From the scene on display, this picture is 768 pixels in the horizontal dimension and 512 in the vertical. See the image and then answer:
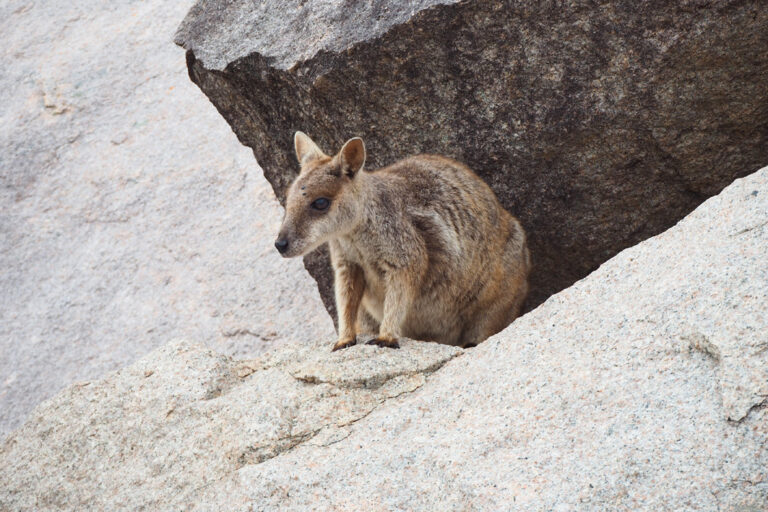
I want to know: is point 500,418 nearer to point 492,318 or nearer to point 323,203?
point 323,203

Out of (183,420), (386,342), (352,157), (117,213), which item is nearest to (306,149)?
(352,157)

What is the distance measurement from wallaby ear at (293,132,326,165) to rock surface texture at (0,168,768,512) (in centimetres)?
166

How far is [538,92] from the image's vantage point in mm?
6625

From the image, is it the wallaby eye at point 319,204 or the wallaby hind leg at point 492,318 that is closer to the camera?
the wallaby eye at point 319,204

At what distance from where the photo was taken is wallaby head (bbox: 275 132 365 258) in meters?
6.06

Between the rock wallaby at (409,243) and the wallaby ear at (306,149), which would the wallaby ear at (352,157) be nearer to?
the rock wallaby at (409,243)

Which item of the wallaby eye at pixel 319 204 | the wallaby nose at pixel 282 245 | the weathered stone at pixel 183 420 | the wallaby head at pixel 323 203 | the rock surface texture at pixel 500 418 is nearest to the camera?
the rock surface texture at pixel 500 418

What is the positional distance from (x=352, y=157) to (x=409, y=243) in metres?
0.80

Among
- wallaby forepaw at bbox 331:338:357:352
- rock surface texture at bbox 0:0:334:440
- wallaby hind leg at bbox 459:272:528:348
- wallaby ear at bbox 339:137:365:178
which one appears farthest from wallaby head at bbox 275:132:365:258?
rock surface texture at bbox 0:0:334:440

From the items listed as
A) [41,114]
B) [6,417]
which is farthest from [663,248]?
[41,114]

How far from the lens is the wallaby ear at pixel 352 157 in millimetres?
6207

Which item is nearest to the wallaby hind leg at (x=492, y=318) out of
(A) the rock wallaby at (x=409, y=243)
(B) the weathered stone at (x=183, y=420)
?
(A) the rock wallaby at (x=409, y=243)

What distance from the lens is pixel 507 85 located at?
6.65 meters

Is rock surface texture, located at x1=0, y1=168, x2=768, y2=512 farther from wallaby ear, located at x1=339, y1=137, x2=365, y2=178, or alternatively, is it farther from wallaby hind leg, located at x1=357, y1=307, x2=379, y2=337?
wallaby ear, located at x1=339, y1=137, x2=365, y2=178
